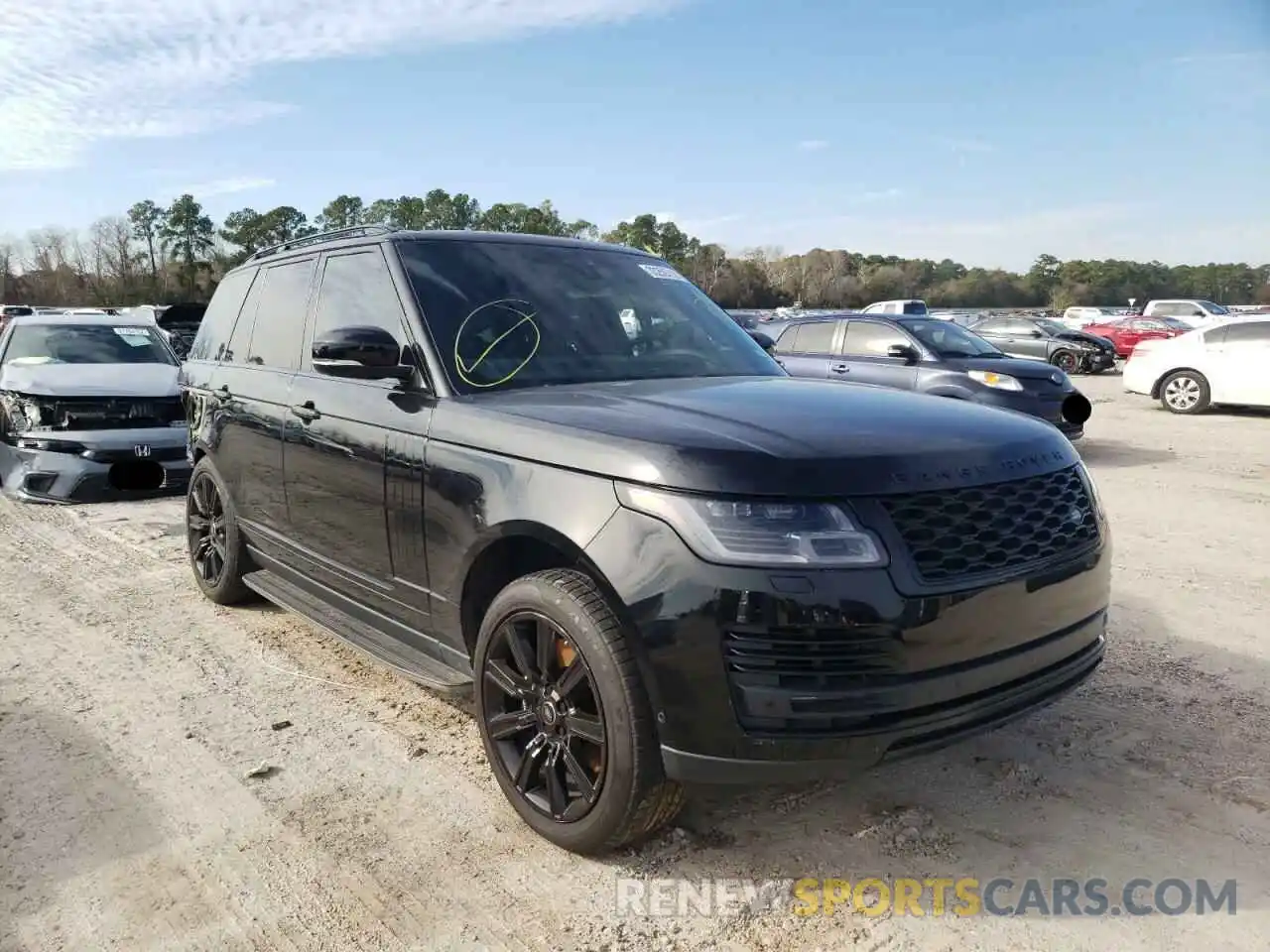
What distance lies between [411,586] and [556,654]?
84cm

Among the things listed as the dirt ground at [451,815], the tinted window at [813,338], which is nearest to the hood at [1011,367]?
the tinted window at [813,338]

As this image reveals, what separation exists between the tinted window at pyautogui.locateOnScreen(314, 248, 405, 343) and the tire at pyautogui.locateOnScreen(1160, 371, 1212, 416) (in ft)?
49.3

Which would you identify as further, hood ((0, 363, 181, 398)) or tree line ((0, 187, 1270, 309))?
tree line ((0, 187, 1270, 309))

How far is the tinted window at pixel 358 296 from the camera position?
3557 mm

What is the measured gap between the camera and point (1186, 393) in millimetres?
14977

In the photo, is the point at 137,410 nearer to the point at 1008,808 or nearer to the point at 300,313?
the point at 300,313

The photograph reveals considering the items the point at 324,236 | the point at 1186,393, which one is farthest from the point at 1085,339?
the point at 324,236

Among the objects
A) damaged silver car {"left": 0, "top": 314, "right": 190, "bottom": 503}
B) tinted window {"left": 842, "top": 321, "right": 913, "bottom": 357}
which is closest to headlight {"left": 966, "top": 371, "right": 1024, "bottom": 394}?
tinted window {"left": 842, "top": 321, "right": 913, "bottom": 357}

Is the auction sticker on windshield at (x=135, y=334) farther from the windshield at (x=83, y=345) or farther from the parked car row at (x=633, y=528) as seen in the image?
the parked car row at (x=633, y=528)

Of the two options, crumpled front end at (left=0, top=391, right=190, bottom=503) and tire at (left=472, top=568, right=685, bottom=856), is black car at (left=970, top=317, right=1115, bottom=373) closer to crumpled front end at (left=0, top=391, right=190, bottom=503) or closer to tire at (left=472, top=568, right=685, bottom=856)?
crumpled front end at (left=0, top=391, right=190, bottom=503)

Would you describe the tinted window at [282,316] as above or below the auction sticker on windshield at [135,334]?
above

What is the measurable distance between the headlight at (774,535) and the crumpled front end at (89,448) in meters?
7.14

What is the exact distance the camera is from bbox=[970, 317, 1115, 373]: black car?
24016 mm

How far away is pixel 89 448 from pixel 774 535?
7928mm
